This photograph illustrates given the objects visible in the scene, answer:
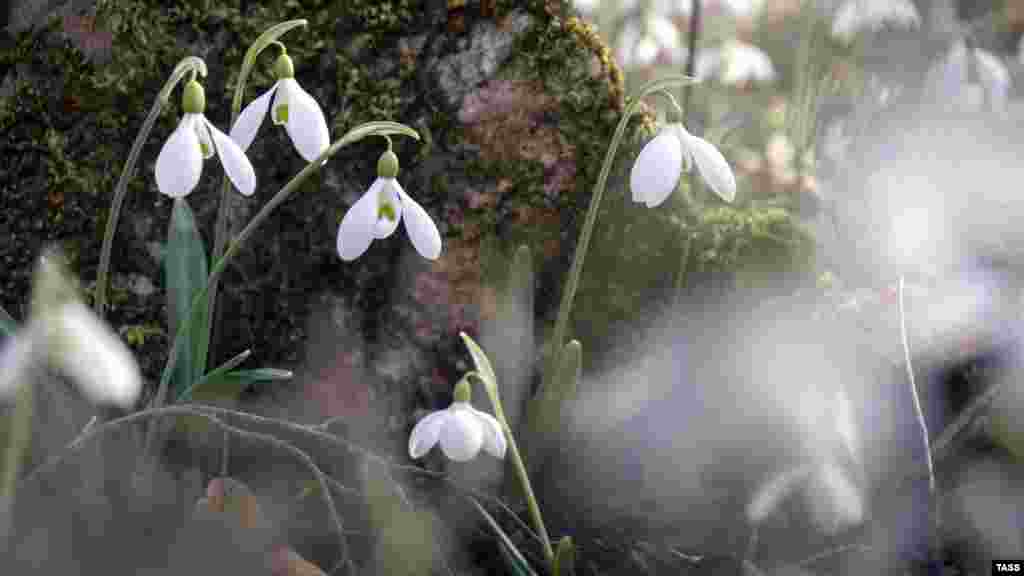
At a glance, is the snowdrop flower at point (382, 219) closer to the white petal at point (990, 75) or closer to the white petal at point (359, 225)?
the white petal at point (359, 225)

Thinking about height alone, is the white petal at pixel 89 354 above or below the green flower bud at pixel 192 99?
above

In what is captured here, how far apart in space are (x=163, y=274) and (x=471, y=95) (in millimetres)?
484

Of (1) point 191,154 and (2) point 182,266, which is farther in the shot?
(2) point 182,266

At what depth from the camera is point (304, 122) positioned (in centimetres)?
119

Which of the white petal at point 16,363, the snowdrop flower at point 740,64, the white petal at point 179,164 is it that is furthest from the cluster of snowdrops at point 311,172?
the snowdrop flower at point 740,64

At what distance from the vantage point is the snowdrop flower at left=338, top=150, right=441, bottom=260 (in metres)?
1.21

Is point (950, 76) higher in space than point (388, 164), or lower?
lower

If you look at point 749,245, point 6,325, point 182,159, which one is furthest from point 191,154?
point 749,245

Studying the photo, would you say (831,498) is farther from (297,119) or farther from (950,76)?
(950,76)

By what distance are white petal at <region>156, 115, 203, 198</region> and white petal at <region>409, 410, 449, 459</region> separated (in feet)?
1.12

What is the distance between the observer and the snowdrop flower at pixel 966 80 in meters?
2.36

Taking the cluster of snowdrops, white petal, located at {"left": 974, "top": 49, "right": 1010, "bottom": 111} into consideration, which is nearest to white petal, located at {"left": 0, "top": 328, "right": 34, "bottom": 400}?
the cluster of snowdrops

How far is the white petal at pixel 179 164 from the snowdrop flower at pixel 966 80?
1.84m

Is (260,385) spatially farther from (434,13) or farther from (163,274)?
(434,13)
